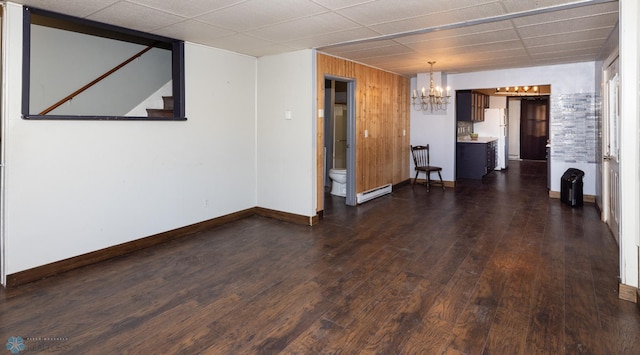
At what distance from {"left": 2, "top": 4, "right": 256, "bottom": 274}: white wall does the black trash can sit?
→ 486 centimetres

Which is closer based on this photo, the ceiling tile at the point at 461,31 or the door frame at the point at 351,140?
the ceiling tile at the point at 461,31

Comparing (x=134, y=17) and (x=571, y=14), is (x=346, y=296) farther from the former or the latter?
(x=571, y=14)

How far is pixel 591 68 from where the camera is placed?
6012 millimetres

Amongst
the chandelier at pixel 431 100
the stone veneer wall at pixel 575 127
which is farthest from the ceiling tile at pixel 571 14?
the chandelier at pixel 431 100

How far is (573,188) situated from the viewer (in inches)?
224

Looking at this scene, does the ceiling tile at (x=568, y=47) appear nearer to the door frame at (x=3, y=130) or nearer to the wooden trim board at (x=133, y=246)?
the wooden trim board at (x=133, y=246)

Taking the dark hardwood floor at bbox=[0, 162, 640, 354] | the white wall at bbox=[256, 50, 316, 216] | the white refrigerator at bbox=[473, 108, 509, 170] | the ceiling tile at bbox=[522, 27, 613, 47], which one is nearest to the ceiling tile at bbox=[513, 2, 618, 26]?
the ceiling tile at bbox=[522, 27, 613, 47]

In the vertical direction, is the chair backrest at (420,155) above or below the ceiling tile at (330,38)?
below

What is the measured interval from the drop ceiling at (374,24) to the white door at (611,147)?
1.80 feet

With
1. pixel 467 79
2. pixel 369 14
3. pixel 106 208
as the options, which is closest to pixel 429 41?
pixel 369 14

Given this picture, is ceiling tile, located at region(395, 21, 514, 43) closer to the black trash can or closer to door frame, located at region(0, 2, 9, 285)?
the black trash can

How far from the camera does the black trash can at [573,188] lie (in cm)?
568

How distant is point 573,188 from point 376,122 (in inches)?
127

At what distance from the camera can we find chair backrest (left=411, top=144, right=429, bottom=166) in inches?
309
